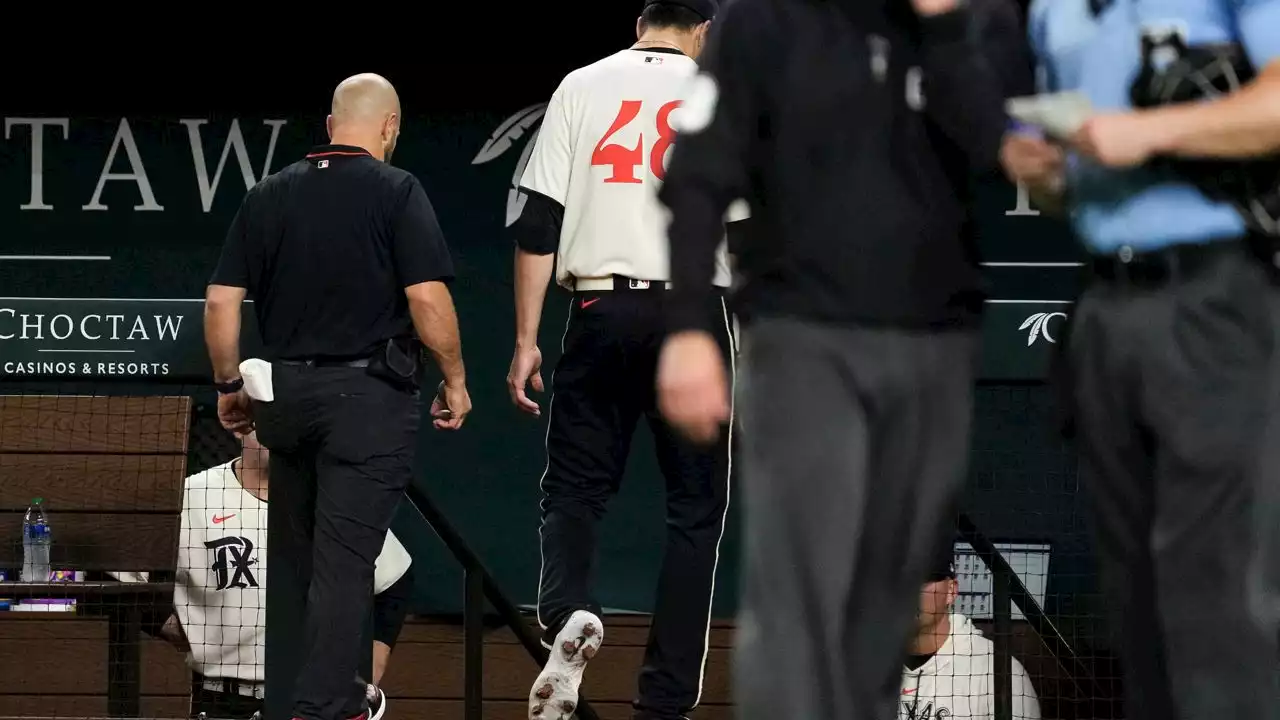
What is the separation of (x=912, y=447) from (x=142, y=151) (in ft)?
18.7

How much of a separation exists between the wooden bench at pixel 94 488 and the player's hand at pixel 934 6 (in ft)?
14.2

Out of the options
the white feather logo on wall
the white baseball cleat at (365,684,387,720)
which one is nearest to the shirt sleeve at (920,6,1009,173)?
the white baseball cleat at (365,684,387,720)

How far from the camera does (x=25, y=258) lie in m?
7.36

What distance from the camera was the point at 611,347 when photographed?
4.23 metres

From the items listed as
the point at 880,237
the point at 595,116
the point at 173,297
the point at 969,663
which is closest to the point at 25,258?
the point at 173,297

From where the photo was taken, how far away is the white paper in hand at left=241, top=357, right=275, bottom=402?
4.59 metres

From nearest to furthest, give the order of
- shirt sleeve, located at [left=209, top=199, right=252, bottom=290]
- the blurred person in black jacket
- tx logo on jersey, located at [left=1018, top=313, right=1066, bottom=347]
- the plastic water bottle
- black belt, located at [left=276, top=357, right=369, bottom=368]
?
1. the blurred person in black jacket
2. black belt, located at [left=276, top=357, right=369, bottom=368]
3. shirt sleeve, located at [left=209, top=199, right=252, bottom=290]
4. the plastic water bottle
5. tx logo on jersey, located at [left=1018, top=313, right=1066, bottom=347]

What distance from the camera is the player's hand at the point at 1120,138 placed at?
2260 mm

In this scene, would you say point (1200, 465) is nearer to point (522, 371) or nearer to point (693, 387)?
point (693, 387)

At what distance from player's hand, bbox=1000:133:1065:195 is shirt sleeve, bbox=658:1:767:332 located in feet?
1.25

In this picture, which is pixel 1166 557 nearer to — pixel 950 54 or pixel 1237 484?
pixel 1237 484

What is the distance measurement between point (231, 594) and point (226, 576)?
2.5 inches

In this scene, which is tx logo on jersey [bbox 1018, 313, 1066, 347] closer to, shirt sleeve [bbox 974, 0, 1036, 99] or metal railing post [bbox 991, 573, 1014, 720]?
metal railing post [bbox 991, 573, 1014, 720]

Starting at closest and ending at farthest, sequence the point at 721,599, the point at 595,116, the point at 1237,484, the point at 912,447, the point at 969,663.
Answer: the point at 1237,484 < the point at 912,447 < the point at 595,116 < the point at 969,663 < the point at 721,599
